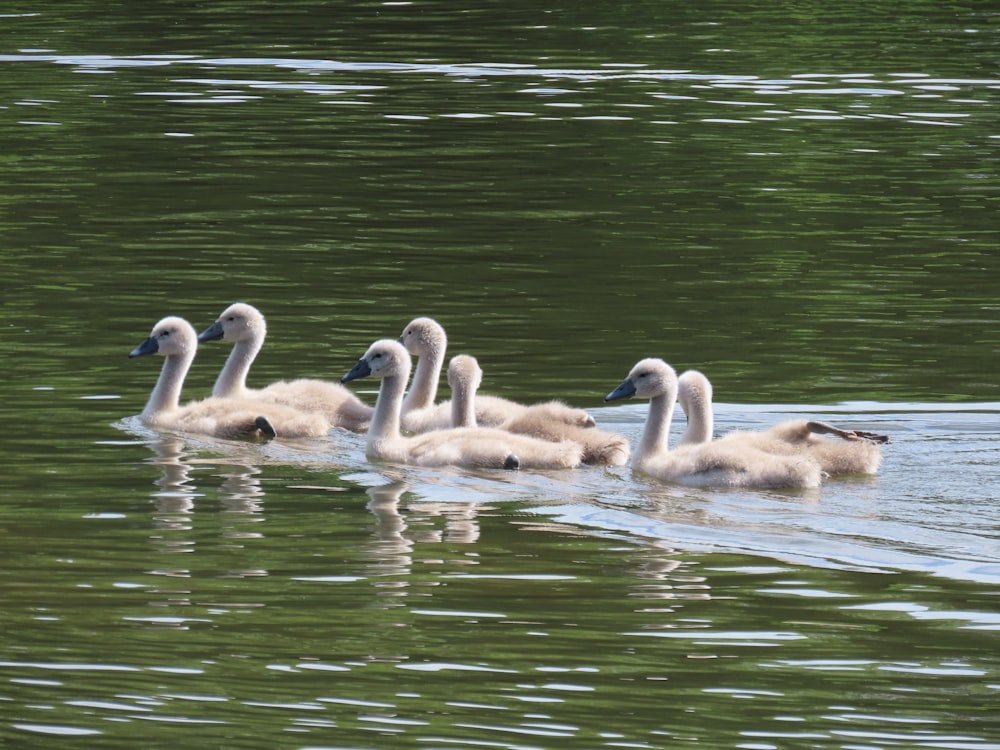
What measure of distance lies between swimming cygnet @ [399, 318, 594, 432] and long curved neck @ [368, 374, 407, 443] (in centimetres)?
57

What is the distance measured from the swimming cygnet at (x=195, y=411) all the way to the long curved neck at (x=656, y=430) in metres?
2.10

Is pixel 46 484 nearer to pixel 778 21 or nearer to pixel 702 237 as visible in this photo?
pixel 702 237

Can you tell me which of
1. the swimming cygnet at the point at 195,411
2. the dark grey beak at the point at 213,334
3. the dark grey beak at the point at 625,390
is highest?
the dark grey beak at the point at 213,334

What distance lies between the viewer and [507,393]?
45.8 feet

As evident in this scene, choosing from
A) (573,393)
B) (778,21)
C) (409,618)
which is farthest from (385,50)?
(409,618)

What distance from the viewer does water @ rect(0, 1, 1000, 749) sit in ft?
27.2

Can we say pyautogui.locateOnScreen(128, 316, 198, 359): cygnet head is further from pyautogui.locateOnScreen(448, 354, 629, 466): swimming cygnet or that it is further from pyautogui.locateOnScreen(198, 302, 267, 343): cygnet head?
pyautogui.locateOnScreen(448, 354, 629, 466): swimming cygnet

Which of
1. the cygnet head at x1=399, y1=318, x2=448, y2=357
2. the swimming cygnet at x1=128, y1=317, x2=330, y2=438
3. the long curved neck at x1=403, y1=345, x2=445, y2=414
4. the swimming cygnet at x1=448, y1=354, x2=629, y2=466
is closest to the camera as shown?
the swimming cygnet at x1=448, y1=354, x2=629, y2=466

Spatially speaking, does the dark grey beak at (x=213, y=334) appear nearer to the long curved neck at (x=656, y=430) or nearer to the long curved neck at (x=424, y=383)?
the long curved neck at (x=424, y=383)

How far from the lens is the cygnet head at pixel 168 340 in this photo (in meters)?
13.8

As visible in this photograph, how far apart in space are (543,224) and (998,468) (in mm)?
9396

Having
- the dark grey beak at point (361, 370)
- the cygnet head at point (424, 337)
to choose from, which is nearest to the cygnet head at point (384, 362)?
the dark grey beak at point (361, 370)

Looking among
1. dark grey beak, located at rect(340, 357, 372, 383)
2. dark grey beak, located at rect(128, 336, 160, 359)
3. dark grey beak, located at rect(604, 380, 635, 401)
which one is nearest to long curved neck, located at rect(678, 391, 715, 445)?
dark grey beak, located at rect(604, 380, 635, 401)

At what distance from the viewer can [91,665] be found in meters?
8.52
